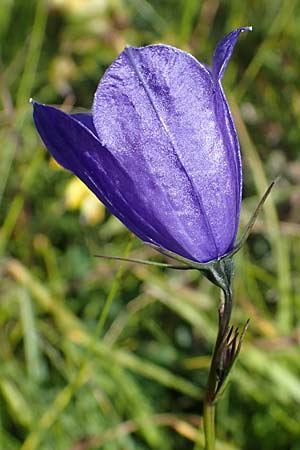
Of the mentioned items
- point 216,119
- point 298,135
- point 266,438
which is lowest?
point 266,438

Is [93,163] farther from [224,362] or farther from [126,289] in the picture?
[126,289]

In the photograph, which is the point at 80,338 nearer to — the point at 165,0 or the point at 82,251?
the point at 82,251

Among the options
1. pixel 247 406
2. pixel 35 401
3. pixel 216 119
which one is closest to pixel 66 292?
pixel 35 401

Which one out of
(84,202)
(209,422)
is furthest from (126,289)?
(209,422)

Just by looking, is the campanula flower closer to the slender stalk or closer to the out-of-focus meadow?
the slender stalk

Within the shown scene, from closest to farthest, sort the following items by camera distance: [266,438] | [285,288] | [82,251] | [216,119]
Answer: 1. [216,119]
2. [266,438]
3. [285,288]
4. [82,251]

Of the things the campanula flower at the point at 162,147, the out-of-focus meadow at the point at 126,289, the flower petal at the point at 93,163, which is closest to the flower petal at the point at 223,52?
the campanula flower at the point at 162,147
